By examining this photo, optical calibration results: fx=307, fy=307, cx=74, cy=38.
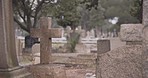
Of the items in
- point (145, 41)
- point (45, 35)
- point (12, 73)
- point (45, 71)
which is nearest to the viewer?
point (145, 41)

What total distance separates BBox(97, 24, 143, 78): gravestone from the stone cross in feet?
14.6

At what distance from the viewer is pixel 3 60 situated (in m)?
4.72

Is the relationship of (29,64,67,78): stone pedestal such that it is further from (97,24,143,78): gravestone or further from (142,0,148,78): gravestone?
(142,0,148,78): gravestone

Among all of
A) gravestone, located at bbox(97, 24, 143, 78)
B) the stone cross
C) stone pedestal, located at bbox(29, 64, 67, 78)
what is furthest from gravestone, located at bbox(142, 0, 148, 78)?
the stone cross

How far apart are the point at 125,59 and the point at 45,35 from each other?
15.4ft

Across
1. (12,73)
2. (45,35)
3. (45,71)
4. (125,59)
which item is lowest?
(45,71)

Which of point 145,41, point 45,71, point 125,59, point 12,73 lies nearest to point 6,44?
point 12,73

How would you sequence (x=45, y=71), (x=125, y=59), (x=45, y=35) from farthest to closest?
(x=45, y=35) → (x=45, y=71) → (x=125, y=59)

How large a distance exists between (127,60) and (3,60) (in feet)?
8.37

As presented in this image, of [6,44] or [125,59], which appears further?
[6,44]

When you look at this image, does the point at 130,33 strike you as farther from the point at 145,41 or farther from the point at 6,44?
the point at 6,44

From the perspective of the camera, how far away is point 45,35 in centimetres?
725

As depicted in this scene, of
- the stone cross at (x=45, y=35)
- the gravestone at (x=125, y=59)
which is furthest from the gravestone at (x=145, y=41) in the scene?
the stone cross at (x=45, y=35)

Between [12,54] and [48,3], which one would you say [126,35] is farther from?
[48,3]
